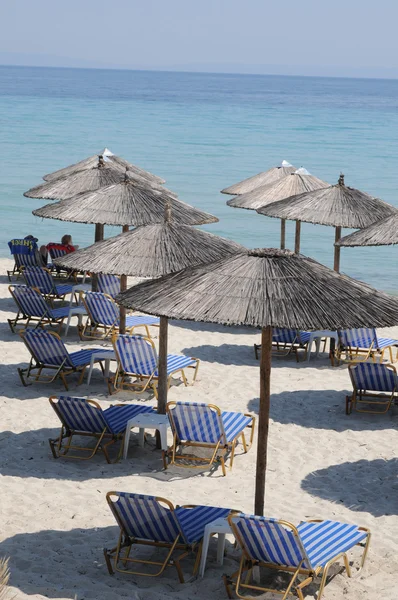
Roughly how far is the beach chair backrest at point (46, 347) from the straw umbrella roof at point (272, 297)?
3.73 metres

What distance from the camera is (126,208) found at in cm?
1070

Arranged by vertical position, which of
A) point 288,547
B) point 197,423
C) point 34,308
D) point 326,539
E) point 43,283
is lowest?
point 326,539

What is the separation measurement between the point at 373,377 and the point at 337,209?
3526 millimetres

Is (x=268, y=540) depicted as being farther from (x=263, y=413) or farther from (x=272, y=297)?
(x=272, y=297)

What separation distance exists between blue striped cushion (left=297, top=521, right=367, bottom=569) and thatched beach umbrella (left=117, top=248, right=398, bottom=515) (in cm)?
45

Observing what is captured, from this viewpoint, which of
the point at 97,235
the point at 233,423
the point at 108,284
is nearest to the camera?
the point at 233,423

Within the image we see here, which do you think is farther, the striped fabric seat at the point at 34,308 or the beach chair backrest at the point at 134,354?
the striped fabric seat at the point at 34,308

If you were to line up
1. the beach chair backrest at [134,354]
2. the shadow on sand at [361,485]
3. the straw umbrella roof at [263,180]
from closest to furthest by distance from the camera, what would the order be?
1. the shadow on sand at [361,485]
2. the beach chair backrest at [134,354]
3. the straw umbrella roof at [263,180]

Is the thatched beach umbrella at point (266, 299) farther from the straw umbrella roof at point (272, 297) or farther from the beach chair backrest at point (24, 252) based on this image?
the beach chair backrest at point (24, 252)

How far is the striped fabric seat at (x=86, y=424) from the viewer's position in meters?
7.89

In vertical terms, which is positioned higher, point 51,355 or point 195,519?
point 51,355


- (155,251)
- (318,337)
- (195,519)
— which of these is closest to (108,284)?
(318,337)

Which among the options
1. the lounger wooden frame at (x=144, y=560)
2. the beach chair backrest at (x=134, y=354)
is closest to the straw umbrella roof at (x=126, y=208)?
the beach chair backrest at (x=134, y=354)

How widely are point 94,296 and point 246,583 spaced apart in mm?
6564
